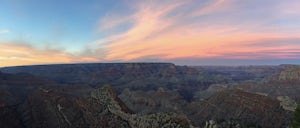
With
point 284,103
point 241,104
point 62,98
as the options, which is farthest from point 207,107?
point 62,98

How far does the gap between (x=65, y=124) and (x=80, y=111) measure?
6.01 metres

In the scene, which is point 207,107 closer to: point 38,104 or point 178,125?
point 38,104

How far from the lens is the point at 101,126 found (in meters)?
71.2

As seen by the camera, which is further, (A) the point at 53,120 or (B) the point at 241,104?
(B) the point at 241,104

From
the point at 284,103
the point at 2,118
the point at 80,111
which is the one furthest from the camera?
the point at 284,103

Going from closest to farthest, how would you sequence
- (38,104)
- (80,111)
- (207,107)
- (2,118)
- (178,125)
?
(178,125), (80,111), (2,118), (38,104), (207,107)

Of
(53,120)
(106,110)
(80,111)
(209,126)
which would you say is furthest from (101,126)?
(53,120)

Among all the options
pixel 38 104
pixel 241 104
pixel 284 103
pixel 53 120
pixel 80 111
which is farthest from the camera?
pixel 241 104

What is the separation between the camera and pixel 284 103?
128500mm

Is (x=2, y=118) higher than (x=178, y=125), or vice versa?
(x=178, y=125)

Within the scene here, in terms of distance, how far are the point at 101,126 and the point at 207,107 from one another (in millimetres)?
101740

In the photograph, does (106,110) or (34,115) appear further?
(34,115)

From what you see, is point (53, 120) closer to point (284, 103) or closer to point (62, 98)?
point (62, 98)

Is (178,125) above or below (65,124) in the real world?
above
